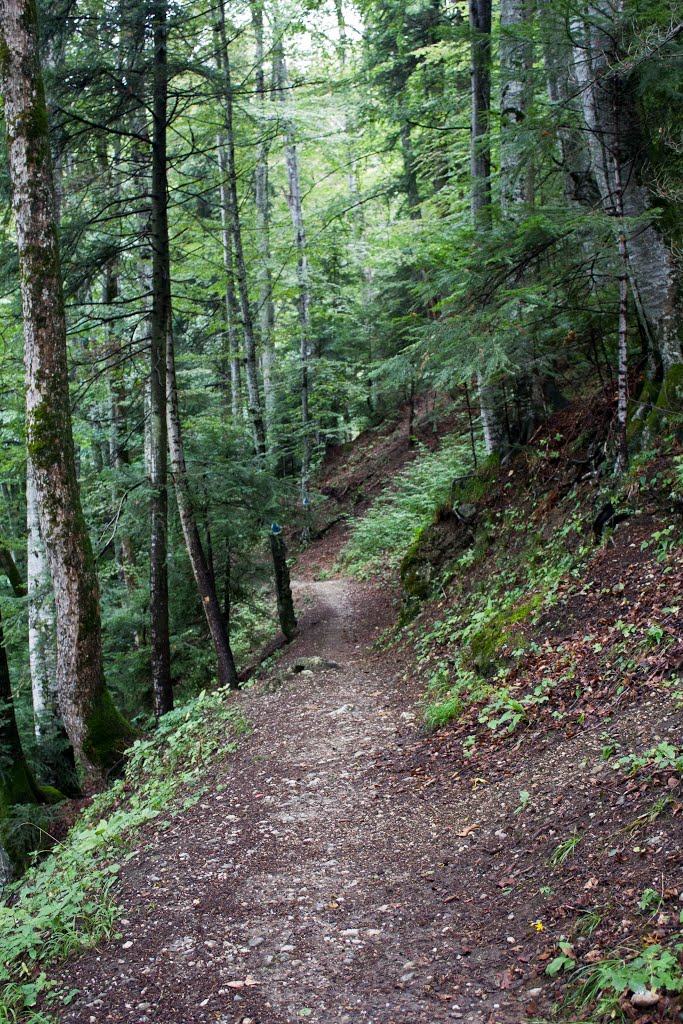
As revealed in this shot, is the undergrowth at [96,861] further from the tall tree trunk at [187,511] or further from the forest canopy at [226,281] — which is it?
the tall tree trunk at [187,511]

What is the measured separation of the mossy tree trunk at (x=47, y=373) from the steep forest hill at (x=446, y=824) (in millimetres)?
1423

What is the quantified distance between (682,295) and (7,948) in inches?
313

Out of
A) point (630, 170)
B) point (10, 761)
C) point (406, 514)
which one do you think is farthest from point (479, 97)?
point (10, 761)

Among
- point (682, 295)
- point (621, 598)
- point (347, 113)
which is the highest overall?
point (347, 113)

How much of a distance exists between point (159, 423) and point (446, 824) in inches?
277

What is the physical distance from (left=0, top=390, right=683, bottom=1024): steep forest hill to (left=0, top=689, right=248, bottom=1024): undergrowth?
27 mm

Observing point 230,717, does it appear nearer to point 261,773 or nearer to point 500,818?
point 261,773

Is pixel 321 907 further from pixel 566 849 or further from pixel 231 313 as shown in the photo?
pixel 231 313

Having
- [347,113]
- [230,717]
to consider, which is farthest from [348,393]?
[230,717]

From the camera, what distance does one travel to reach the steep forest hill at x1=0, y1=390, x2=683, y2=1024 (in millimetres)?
3238

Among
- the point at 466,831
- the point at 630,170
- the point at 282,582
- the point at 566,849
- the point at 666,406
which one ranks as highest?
the point at 630,170

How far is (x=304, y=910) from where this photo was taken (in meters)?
4.20

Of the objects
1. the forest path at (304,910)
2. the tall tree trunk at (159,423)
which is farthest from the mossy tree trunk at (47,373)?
the forest path at (304,910)

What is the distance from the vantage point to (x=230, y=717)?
8.25 meters
